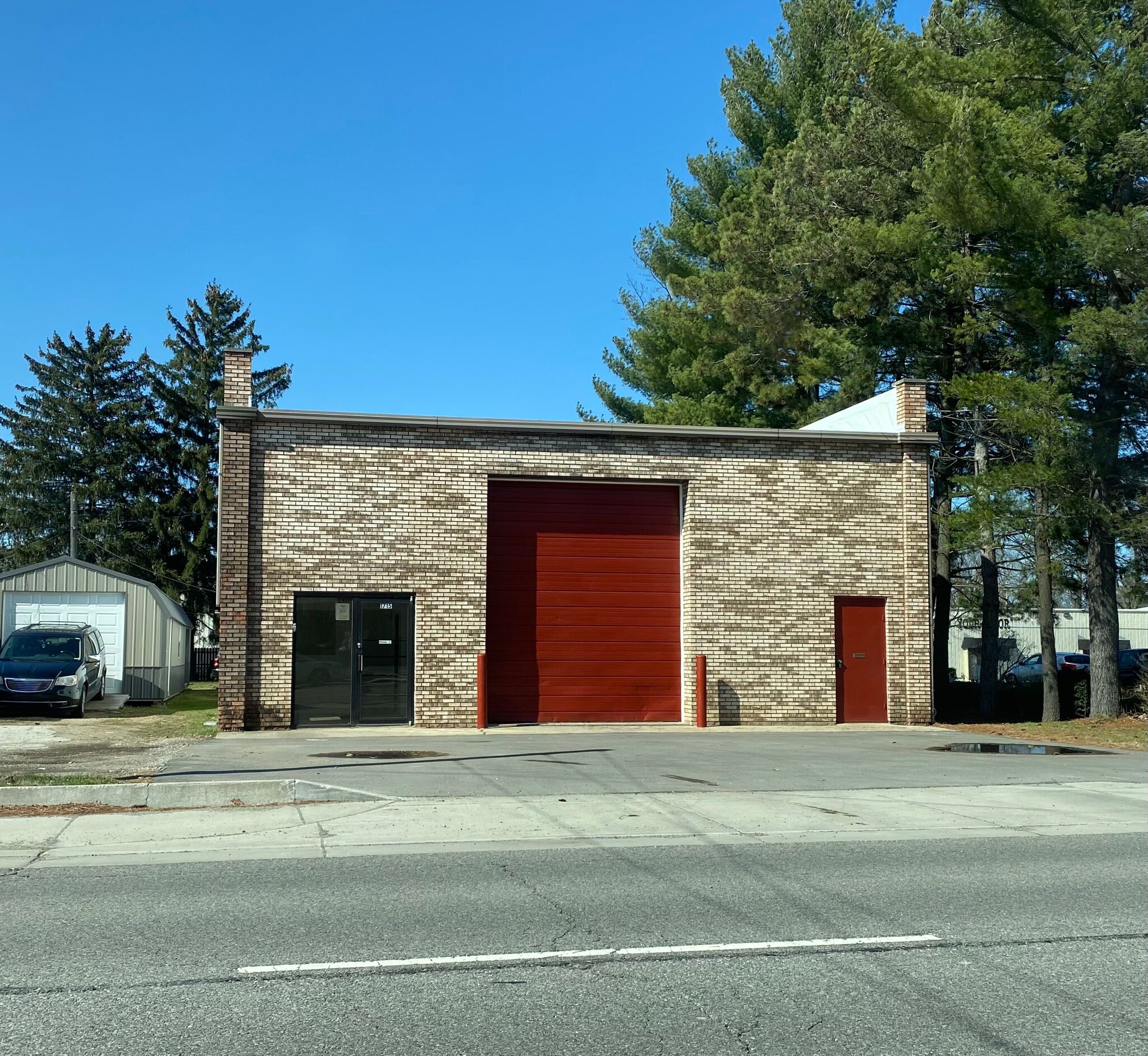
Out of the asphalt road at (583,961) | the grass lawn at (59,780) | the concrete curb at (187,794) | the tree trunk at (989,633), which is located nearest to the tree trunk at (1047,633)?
the tree trunk at (989,633)

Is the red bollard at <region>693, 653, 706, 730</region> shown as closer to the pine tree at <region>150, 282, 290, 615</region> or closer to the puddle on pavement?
the puddle on pavement

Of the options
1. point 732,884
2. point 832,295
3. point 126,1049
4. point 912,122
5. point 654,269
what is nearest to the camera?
point 126,1049

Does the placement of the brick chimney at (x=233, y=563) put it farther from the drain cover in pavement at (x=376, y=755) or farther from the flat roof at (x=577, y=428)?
the drain cover in pavement at (x=376, y=755)

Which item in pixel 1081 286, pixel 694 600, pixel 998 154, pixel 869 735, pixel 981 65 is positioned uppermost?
pixel 981 65

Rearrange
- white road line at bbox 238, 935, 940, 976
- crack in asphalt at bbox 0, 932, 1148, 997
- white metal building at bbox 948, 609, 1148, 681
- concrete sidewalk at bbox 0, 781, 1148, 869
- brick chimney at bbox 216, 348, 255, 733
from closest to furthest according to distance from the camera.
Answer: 1. crack in asphalt at bbox 0, 932, 1148, 997
2. white road line at bbox 238, 935, 940, 976
3. concrete sidewalk at bbox 0, 781, 1148, 869
4. brick chimney at bbox 216, 348, 255, 733
5. white metal building at bbox 948, 609, 1148, 681

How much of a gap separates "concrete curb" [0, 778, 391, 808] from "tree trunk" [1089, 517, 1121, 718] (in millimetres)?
19343

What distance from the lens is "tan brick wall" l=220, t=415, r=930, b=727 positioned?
20641mm

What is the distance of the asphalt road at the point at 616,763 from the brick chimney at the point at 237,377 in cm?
595

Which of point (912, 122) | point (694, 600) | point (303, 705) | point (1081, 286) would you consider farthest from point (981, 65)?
point (303, 705)

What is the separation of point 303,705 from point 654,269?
2361 centimetres

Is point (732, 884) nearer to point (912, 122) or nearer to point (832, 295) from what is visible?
point (912, 122)

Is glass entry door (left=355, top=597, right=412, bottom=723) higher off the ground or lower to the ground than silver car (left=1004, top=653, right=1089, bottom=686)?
higher

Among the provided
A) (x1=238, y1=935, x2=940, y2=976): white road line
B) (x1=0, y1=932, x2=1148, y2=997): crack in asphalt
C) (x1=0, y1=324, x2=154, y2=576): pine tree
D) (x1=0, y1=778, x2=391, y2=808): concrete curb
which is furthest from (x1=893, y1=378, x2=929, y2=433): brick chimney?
(x1=0, y1=324, x2=154, y2=576): pine tree

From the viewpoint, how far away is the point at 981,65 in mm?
24828
